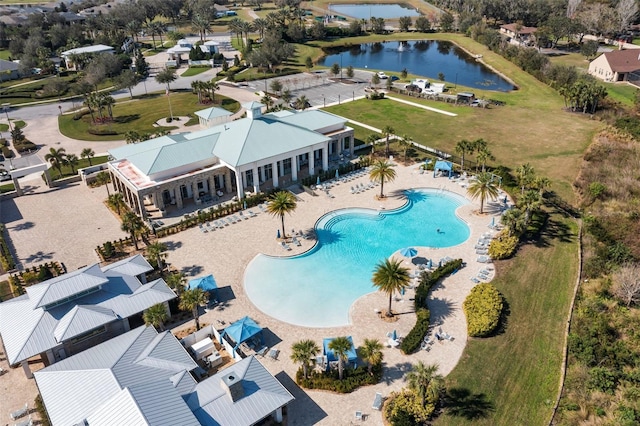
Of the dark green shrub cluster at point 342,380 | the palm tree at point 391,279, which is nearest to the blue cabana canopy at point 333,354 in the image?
the dark green shrub cluster at point 342,380

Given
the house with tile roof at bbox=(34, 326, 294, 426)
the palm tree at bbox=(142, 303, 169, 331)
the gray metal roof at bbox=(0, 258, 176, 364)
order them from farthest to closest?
the palm tree at bbox=(142, 303, 169, 331) < the gray metal roof at bbox=(0, 258, 176, 364) < the house with tile roof at bbox=(34, 326, 294, 426)

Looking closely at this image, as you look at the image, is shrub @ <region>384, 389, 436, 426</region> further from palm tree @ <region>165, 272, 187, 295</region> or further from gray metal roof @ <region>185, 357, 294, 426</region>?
palm tree @ <region>165, 272, 187, 295</region>

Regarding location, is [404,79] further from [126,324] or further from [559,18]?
[126,324]

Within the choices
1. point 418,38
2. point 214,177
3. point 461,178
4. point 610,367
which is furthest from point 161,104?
point 418,38

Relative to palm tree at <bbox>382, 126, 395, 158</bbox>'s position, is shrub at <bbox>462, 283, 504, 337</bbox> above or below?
below

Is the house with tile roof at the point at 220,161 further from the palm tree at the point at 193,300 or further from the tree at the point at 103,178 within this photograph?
the palm tree at the point at 193,300

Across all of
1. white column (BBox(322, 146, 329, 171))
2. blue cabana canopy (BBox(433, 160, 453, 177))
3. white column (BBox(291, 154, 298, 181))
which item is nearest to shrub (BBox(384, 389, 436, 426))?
white column (BBox(291, 154, 298, 181))

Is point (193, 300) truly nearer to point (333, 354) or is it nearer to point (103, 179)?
point (333, 354)
